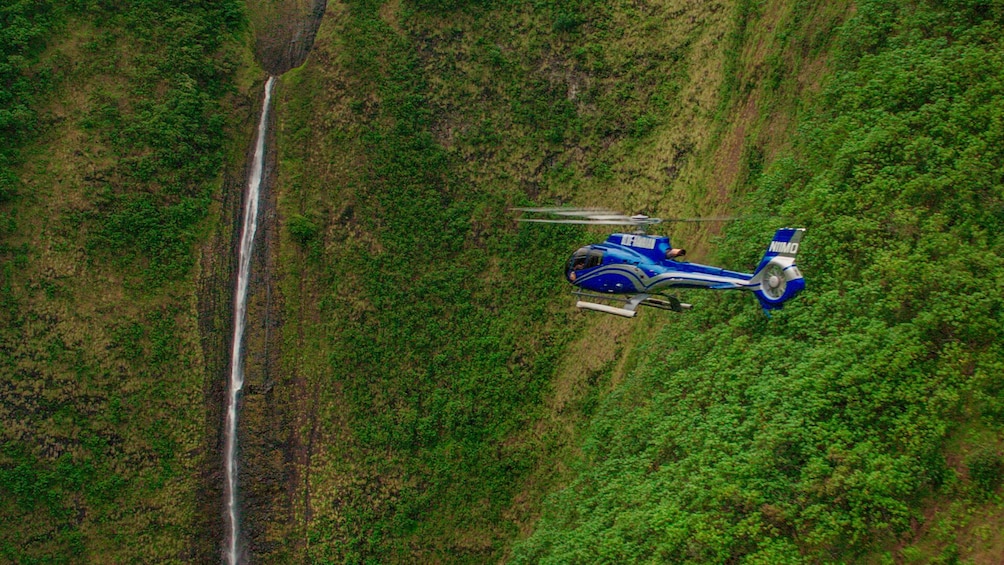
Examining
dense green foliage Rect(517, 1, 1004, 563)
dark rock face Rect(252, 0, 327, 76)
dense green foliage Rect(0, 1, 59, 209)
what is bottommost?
dense green foliage Rect(517, 1, 1004, 563)

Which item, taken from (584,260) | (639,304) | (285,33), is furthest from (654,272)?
(285,33)

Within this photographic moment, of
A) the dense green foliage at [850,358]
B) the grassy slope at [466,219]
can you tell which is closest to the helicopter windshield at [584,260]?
the dense green foliage at [850,358]

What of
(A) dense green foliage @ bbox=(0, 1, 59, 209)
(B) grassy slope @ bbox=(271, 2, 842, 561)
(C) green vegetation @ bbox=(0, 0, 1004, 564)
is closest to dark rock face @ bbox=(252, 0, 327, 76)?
(C) green vegetation @ bbox=(0, 0, 1004, 564)

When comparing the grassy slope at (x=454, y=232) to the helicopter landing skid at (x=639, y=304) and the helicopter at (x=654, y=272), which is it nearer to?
the helicopter at (x=654, y=272)

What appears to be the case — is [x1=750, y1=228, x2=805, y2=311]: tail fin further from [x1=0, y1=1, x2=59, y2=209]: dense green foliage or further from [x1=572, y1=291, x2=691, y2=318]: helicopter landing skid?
[x1=0, y1=1, x2=59, y2=209]: dense green foliage

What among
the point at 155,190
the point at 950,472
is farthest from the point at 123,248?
the point at 950,472
